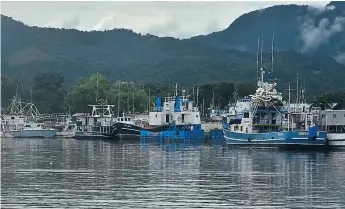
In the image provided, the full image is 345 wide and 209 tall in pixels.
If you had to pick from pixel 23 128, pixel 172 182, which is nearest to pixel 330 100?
pixel 23 128

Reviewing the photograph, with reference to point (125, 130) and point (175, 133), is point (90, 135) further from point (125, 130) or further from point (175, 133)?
point (175, 133)

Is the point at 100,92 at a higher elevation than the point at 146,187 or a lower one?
higher

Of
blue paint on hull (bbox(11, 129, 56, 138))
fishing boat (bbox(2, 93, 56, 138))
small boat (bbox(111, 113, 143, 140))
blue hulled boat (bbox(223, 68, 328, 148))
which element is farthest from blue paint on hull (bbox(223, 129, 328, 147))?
fishing boat (bbox(2, 93, 56, 138))

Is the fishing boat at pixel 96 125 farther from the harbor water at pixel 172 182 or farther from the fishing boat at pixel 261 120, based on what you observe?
the harbor water at pixel 172 182

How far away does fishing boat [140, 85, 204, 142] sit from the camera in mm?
118500

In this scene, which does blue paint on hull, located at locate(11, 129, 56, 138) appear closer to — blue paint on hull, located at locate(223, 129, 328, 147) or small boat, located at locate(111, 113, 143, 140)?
small boat, located at locate(111, 113, 143, 140)

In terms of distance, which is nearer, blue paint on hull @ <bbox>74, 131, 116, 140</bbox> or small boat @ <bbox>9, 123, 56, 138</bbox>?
blue paint on hull @ <bbox>74, 131, 116, 140</bbox>

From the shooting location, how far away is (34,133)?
14875 cm

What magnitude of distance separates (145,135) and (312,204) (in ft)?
279

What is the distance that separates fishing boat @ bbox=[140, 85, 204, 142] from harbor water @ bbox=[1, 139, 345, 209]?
47.4 m

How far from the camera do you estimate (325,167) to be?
197ft

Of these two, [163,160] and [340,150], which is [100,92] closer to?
[340,150]

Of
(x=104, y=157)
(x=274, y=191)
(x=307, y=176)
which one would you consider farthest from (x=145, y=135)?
(x=274, y=191)

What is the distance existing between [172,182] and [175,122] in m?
74.8
